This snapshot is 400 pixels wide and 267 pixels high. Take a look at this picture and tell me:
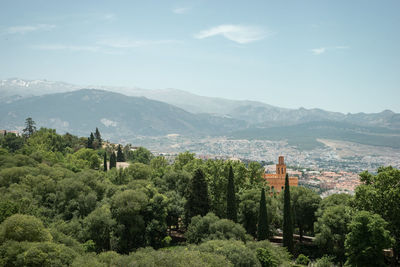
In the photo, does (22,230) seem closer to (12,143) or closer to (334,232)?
(334,232)

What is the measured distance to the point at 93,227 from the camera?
114ft

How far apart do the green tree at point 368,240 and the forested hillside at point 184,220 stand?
0.07 meters

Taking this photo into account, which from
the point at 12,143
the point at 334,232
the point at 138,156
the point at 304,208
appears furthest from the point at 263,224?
the point at 138,156

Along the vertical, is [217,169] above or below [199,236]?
above

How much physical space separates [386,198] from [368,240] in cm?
438

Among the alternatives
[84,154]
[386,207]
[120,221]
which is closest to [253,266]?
[386,207]

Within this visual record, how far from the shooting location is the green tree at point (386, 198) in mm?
29222

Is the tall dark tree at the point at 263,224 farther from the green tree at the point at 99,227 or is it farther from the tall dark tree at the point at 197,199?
the green tree at the point at 99,227

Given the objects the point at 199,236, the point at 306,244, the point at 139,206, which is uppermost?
the point at 139,206

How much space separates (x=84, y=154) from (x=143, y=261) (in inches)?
2318

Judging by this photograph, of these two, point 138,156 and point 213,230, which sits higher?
point 138,156

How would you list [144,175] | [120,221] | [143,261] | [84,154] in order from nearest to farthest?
[143,261] → [120,221] → [144,175] → [84,154]

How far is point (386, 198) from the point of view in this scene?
96.8ft

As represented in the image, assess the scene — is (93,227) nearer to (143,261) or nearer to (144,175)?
(143,261)
